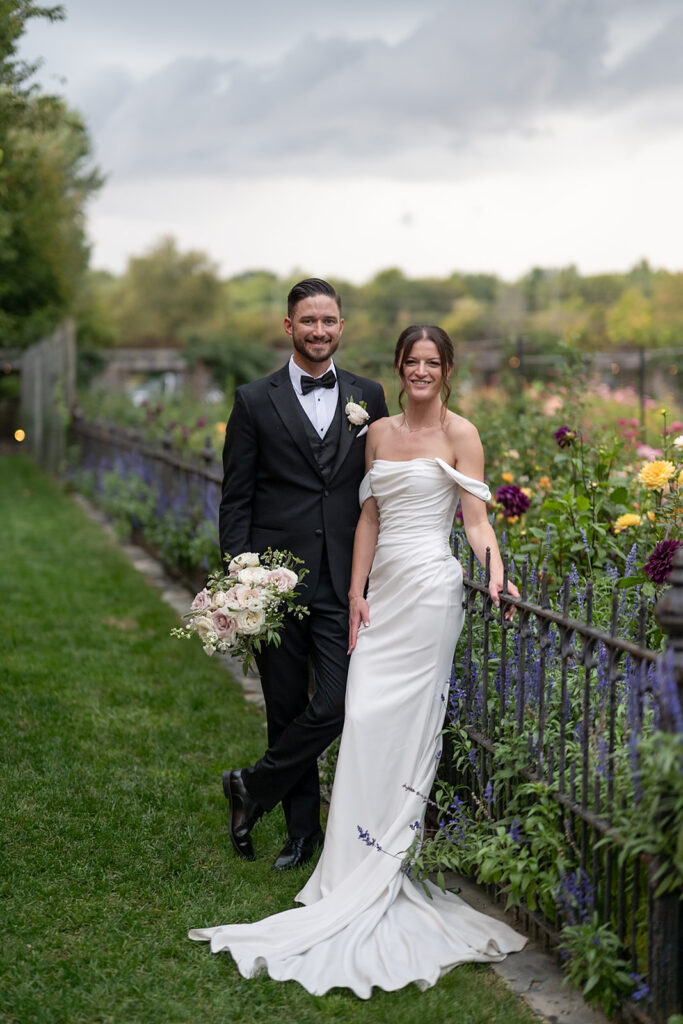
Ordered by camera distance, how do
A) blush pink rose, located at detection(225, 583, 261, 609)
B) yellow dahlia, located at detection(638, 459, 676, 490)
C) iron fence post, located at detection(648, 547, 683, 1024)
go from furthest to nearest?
1. yellow dahlia, located at detection(638, 459, 676, 490)
2. blush pink rose, located at detection(225, 583, 261, 609)
3. iron fence post, located at detection(648, 547, 683, 1024)

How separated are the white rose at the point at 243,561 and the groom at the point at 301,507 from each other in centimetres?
13

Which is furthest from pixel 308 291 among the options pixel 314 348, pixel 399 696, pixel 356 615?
pixel 399 696

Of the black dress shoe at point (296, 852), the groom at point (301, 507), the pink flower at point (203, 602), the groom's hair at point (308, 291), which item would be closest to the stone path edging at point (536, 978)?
the black dress shoe at point (296, 852)

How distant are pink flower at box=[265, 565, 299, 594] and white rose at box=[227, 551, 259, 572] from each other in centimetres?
9

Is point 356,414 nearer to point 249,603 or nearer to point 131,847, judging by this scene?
point 249,603

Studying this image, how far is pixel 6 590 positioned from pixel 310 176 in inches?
2217

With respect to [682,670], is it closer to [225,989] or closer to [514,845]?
[514,845]

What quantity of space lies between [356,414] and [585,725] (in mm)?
1414

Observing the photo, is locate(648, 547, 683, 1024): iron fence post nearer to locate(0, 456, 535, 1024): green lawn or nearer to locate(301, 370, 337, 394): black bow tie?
locate(0, 456, 535, 1024): green lawn

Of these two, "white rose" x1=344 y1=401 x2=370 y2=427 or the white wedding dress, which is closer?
the white wedding dress

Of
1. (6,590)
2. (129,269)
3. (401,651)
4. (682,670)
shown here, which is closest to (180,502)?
(6,590)

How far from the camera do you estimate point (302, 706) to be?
3850mm

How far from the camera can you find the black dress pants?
3643mm

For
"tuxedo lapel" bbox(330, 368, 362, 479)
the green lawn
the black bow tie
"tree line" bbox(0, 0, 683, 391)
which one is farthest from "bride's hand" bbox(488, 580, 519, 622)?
"tree line" bbox(0, 0, 683, 391)
